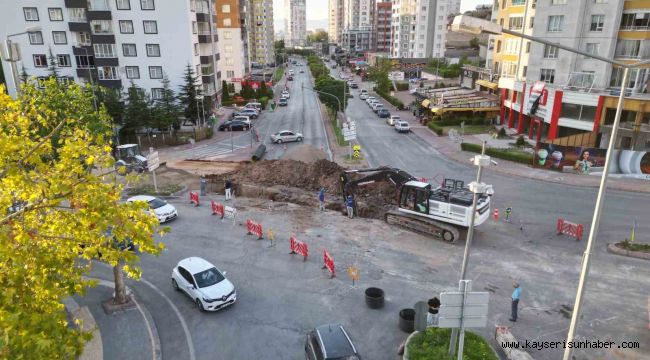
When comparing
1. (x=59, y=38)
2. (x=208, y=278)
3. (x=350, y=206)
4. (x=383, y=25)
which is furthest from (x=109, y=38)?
(x=383, y=25)

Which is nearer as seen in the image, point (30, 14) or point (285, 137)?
point (285, 137)

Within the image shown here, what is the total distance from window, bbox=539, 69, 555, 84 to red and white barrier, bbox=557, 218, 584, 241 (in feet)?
85.5

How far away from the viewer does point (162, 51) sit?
54.2 m

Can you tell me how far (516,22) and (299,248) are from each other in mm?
42681

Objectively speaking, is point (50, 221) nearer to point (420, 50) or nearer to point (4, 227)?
point (4, 227)

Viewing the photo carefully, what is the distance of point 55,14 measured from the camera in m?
52.2

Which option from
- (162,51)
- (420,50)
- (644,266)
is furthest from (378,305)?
(420,50)

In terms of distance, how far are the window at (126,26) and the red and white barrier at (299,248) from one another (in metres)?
43.7

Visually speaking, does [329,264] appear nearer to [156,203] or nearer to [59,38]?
[156,203]

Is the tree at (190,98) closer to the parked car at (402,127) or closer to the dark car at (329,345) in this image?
the parked car at (402,127)

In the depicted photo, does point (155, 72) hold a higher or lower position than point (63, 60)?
lower

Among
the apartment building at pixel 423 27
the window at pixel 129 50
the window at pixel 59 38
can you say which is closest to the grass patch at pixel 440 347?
the window at pixel 129 50

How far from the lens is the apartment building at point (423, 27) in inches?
4535

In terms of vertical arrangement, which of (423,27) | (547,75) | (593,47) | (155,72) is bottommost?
(155,72)
